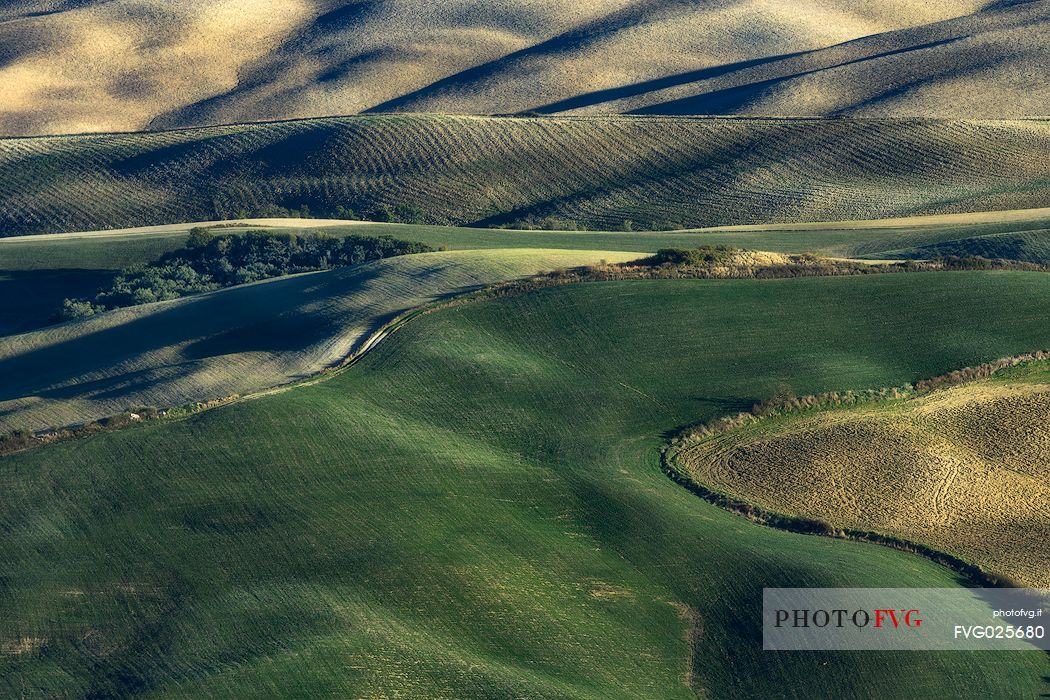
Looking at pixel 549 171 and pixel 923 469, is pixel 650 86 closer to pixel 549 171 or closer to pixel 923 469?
pixel 549 171

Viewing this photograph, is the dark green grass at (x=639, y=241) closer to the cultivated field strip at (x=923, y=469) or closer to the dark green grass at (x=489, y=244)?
the dark green grass at (x=489, y=244)

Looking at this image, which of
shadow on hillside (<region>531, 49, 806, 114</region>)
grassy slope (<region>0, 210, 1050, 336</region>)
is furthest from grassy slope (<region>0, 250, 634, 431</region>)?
shadow on hillside (<region>531, 49, 806, 114</region>)

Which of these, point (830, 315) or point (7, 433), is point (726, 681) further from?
point (7, 433)

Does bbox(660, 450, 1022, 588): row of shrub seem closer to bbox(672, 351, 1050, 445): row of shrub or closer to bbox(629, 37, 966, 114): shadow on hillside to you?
bbox(672, 351, 1050, 445): row of shrub

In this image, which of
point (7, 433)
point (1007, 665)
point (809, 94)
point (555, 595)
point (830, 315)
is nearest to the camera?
point (1007, 665)

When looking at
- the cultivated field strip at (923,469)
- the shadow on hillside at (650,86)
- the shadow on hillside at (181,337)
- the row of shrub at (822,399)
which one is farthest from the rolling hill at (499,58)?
the cultivated field strip at (923,469)

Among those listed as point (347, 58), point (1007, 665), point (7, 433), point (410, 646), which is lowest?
point (1007, 665)

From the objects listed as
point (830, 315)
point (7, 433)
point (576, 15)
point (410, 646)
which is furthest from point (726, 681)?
point (576, 15)
